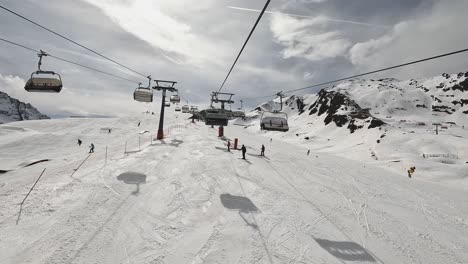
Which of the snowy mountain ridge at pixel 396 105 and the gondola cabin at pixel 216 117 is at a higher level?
the snowy mountain ridge at pixel 396 105

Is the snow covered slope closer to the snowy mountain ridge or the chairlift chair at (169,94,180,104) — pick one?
the snowy mountain ridge

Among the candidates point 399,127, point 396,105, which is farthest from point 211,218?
point 396,105

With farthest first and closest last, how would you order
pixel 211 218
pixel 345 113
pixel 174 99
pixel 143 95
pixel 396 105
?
pixel 396 105 → pixel 345 113 → pixel 174 99 → pixel 143 95 → pixel 211 218

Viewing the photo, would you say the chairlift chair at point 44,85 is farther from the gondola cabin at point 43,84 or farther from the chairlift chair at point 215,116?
the chairlift chair at point 215,116

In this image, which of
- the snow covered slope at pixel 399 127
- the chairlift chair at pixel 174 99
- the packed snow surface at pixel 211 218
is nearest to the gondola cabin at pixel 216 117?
the packed snow surface at pixel 211 218

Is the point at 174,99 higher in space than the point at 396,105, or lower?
lower

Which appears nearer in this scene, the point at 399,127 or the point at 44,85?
the point at 44,85

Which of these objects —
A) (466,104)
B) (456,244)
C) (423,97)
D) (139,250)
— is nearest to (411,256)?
(456,244)

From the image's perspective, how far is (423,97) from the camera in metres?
116

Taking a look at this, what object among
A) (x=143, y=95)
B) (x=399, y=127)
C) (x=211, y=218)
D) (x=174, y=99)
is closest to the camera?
(x=211, y=218)

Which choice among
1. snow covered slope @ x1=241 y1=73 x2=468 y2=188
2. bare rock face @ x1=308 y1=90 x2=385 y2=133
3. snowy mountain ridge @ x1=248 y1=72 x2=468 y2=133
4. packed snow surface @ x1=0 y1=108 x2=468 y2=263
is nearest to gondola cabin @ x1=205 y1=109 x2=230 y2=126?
packed snow surface @ x1=0 y1=108 x2=468 y2=263

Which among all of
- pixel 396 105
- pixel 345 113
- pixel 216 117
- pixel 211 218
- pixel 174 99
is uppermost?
pixel 396 105

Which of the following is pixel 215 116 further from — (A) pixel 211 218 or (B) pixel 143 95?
(A) pixel 211 218

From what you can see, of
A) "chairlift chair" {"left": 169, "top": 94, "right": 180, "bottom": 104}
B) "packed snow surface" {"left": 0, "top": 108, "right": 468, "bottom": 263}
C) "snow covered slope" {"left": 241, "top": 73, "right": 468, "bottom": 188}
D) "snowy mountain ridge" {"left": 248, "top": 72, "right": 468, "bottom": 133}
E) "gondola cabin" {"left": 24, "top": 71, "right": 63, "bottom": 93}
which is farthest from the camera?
"snowy mountain ridge" {"left": 248, "top": 72, "right": 468, "bottom": 133}
